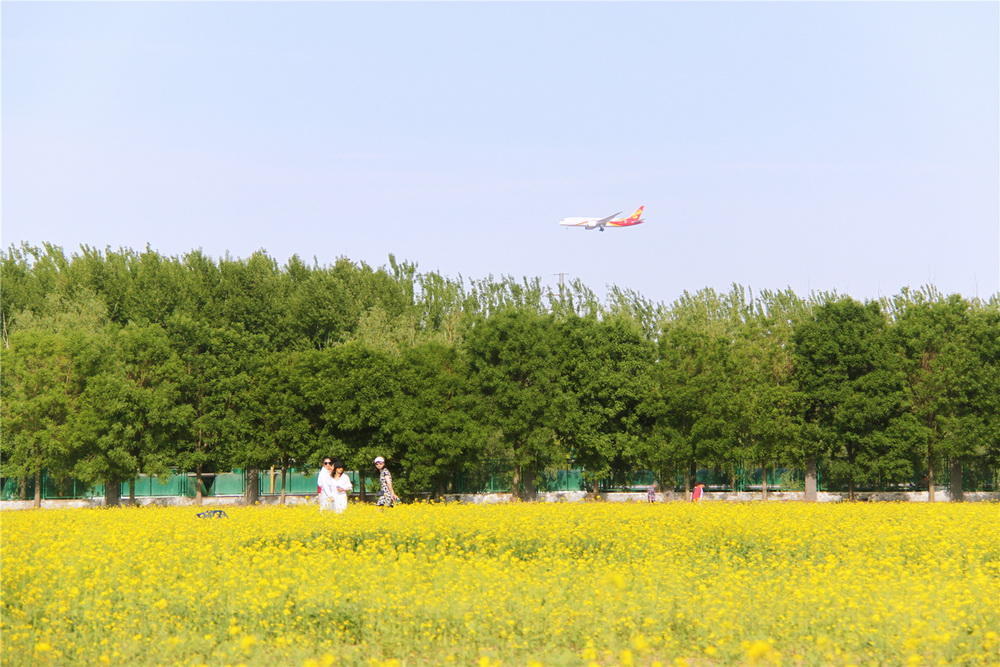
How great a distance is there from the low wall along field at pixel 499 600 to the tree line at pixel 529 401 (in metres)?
29.5

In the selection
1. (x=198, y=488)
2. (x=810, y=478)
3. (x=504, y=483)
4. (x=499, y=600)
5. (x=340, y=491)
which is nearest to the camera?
(x=499, y=600)

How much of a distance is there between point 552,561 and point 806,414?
43643 millimetres

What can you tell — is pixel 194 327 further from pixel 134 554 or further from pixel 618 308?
pixel 618 308

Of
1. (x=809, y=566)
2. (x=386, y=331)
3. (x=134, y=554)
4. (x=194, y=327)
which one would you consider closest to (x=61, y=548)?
(x=134, y=554)

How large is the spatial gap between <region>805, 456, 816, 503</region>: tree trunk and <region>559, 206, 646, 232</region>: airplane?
47.0 meters

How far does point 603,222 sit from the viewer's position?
346ft

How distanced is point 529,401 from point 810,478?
15.8m

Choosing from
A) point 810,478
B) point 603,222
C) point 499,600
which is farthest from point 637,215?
point 499,600

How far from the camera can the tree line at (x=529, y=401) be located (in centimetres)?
5297

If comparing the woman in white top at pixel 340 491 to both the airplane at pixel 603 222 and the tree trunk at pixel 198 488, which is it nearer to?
the tree trunk at pixel 198 488

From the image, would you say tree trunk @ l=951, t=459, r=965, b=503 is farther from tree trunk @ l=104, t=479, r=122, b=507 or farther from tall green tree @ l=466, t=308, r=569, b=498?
tree trunk @ l=104, t=479, r=122, b=507

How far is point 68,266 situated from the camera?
267 feet

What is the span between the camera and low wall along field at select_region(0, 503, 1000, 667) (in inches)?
551

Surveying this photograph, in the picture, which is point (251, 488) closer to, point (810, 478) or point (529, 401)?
point (529, 401)
